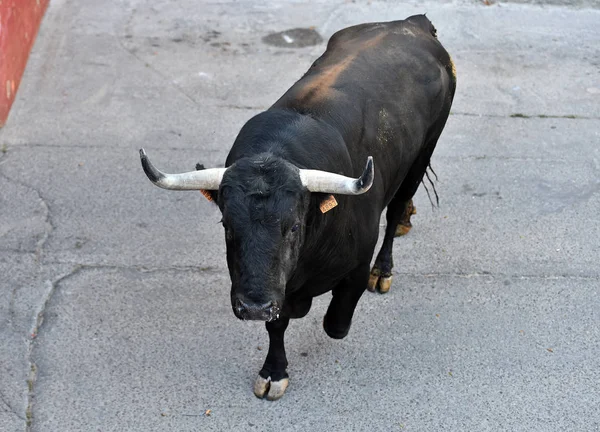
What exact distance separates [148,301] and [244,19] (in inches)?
203

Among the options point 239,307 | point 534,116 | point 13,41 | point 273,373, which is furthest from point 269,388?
point 13,41

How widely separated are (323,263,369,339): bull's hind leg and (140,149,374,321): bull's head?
37.7 inches

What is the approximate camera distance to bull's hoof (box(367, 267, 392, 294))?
18.5ft

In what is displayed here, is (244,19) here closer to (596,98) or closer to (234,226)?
(596,98)

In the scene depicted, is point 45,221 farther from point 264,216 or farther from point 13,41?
point 264,216

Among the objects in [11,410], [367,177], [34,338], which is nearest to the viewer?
[367,177]

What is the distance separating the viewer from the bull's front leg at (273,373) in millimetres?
4781

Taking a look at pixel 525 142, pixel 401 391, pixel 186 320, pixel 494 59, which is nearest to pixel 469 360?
pixel 401 391

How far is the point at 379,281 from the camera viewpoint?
5676mm

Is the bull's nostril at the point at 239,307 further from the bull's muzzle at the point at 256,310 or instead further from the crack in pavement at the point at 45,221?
the crack in pavement at the point at 45,221

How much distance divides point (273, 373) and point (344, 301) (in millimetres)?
614

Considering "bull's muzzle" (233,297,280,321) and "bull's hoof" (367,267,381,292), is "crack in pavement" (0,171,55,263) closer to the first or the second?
"bull's hoof" (367,267,381,292)

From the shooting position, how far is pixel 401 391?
4.88 m

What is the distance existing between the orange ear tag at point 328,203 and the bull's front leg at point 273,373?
103 centimetres
